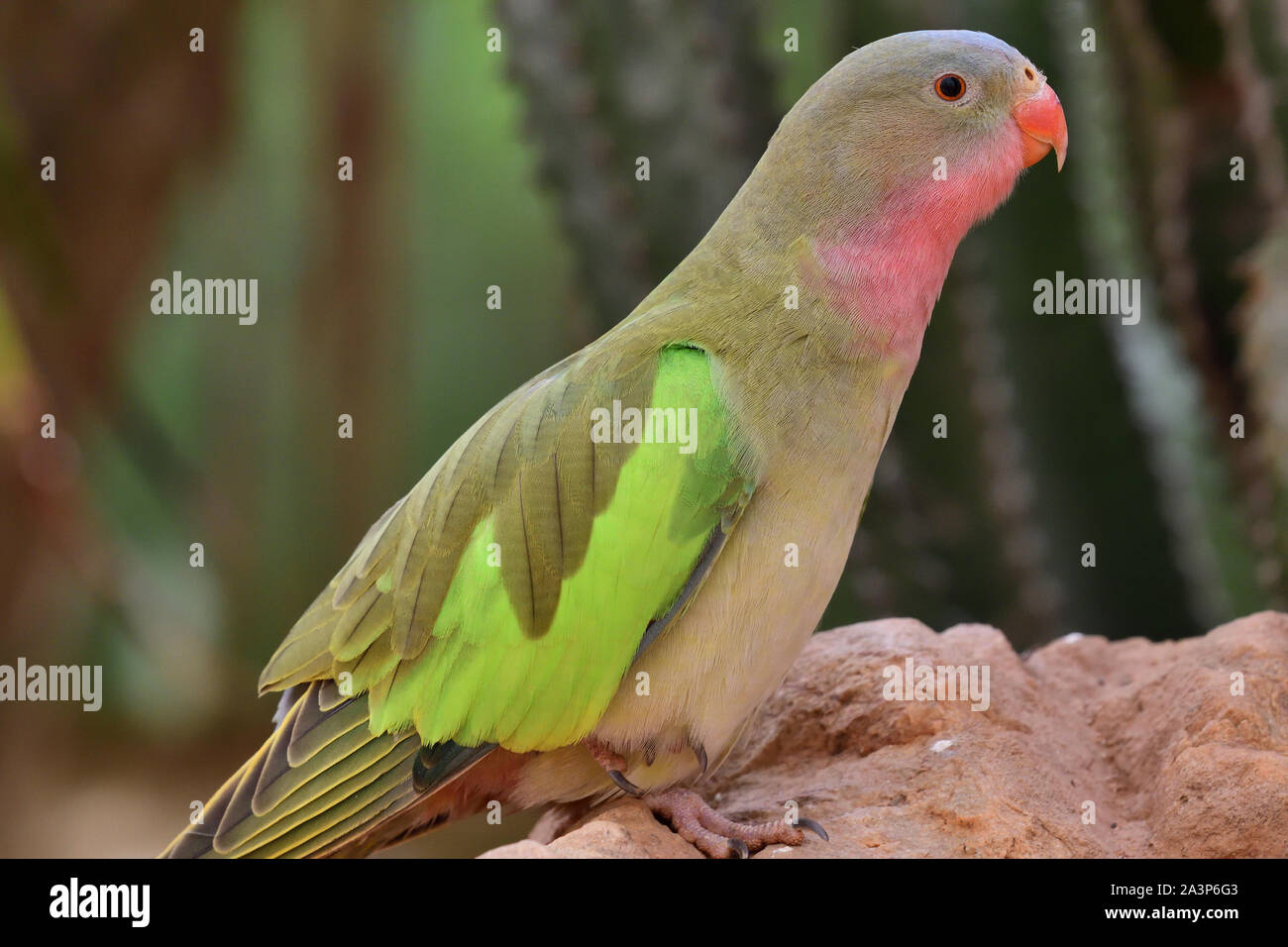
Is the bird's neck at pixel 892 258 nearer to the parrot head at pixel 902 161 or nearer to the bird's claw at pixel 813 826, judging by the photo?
the parrot head at pixel 902 161

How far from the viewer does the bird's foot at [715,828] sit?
1.99 meters

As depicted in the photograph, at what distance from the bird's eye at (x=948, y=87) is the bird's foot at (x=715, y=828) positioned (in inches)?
53.3

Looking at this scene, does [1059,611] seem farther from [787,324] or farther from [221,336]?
[221,336]

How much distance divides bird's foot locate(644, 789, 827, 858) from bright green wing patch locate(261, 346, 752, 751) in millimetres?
239

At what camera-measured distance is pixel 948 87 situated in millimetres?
2197

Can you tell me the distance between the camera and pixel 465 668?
6.70 feet

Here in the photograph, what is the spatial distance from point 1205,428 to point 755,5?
76.1 inches

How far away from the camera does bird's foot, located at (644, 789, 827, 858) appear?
6.51 feet

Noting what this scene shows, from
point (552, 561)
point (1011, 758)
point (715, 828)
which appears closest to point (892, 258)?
point (552, 561)

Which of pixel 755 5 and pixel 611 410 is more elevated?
pixel 755 5

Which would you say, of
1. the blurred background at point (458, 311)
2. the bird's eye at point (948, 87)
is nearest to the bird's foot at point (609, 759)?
the bird's eye at point (948, 87)

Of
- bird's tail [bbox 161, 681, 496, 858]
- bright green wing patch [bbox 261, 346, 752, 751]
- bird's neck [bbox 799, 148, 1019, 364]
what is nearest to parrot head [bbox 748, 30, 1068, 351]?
bird's neck [bbox 799, 148, 1019, 364]

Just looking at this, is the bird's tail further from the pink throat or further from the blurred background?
the blurred background

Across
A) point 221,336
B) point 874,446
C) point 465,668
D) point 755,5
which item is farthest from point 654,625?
point 221,336
